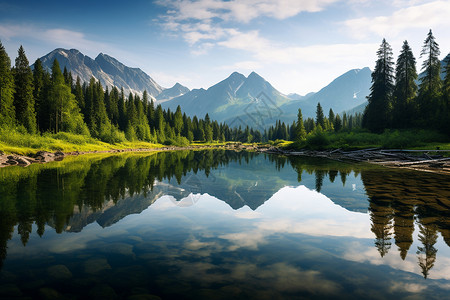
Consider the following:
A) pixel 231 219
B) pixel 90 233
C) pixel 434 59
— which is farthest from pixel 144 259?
pixel 434 59

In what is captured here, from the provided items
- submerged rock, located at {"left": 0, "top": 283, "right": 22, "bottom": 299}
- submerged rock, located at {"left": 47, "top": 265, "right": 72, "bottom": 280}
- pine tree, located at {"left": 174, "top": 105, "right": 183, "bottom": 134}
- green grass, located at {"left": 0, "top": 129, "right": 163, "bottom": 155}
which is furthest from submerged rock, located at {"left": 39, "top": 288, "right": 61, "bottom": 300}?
pine tree, located at {"left": 174, "top": 105, "right": 183, "bottom": 134}

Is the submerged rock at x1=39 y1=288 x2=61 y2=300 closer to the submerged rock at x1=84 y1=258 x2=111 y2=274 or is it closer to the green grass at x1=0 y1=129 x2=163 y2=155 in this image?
the submerged rock at x1=84 y1=258 x2=111 y2=274

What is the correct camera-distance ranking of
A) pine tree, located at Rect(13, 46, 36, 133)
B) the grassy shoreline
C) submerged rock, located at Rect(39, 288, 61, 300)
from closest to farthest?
1. submerged rock, located at Rect(39, 288, 61, 300)
2. the grassy shoreline
3. pine tree, located at Rect(13, 46, 36, 133)

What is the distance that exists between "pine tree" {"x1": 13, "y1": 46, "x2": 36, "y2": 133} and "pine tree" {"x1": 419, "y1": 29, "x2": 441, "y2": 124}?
7718cm

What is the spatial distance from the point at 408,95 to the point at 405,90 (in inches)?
47.3

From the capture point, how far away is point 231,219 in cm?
1018

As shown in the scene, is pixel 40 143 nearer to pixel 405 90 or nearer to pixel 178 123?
pixel 405 90

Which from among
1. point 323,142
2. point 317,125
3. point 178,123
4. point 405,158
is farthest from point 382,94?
point 178,123

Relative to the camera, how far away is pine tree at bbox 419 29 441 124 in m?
43.8

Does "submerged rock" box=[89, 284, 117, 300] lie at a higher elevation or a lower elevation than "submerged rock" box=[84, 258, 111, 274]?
higher

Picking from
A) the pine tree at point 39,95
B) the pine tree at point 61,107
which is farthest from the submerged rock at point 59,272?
the pine tree at point 39,95

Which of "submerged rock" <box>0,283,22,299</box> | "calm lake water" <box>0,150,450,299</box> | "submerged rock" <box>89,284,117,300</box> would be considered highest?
"submerged rock" <box>0,283,22,299</box>

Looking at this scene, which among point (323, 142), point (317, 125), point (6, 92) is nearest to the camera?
point (6, 92)

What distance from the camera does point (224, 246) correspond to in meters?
7.25
